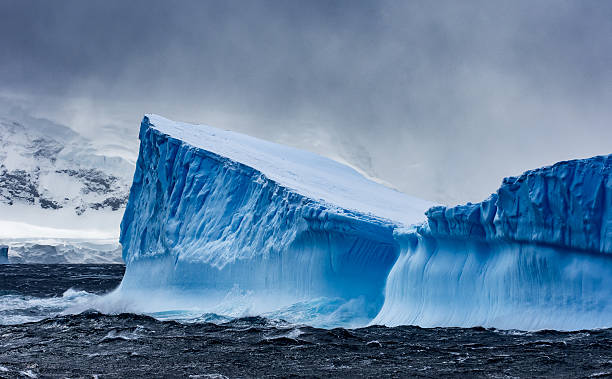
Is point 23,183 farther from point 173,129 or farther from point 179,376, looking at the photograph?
point 179,376

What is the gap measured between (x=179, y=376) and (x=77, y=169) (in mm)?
188912

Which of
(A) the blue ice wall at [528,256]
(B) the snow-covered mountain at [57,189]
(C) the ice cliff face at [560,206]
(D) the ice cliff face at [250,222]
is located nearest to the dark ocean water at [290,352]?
(A) the blue ice wall at [528,256]

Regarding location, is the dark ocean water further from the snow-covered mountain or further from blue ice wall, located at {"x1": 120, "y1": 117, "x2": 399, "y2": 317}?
the snow-covered mountain

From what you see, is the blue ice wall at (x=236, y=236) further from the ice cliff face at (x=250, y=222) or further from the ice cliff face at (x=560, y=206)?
the ice cliff face at (x=560, y=206)

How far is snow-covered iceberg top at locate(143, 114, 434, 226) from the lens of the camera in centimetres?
1738

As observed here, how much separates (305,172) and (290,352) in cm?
1095

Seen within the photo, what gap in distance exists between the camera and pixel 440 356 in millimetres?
9242

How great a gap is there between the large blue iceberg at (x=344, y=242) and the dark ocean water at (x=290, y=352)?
28.8 inches

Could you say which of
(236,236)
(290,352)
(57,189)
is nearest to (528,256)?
(290,352)

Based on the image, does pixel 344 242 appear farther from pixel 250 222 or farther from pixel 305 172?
pixel 305 172

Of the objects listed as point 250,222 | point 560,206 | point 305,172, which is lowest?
point 250,222

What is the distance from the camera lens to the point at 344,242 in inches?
597

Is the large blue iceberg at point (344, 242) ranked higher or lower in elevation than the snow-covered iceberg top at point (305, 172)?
lower

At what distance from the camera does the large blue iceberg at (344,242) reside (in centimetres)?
1023
